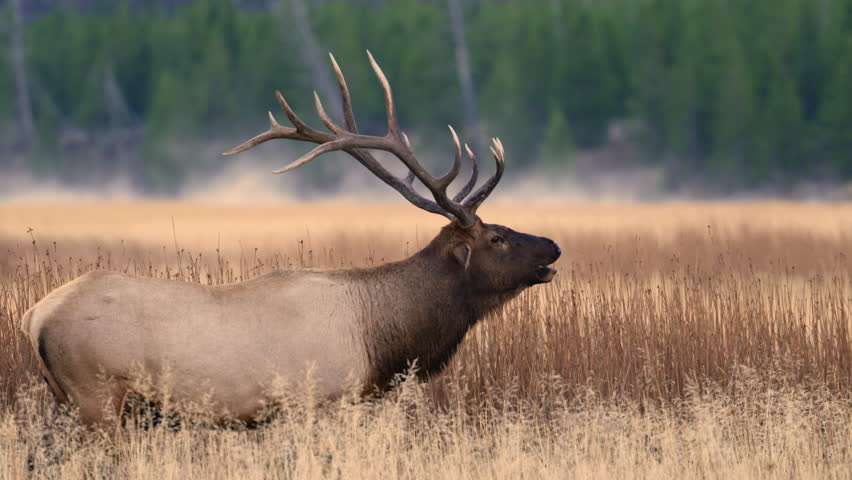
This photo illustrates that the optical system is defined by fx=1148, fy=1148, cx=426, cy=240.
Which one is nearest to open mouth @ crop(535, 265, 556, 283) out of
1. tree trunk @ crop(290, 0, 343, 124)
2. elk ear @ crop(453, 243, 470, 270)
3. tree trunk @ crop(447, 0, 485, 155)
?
elk ear @ crop(453, 243, 470, 270)

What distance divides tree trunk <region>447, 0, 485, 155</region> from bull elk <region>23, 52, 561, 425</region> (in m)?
33.5

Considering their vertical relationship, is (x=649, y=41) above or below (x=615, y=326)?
above

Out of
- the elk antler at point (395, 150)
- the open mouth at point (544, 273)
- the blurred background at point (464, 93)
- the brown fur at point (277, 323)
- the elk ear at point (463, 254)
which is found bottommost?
the brown fur at point (277, 323)

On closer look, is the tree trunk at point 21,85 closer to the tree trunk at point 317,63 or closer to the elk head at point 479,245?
the tree trunk at point 317,63

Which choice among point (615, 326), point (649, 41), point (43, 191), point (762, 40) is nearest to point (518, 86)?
point (649, 41)

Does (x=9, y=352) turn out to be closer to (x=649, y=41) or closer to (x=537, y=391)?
(x=537, y=391)

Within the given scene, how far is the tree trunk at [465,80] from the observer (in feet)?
133

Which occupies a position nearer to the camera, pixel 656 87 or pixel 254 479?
pixel 254 479

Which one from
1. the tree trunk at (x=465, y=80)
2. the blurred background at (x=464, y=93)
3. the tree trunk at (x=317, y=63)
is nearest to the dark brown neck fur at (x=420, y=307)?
the blurred background at (x=464, y=93)

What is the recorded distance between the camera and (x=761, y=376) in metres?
7.48

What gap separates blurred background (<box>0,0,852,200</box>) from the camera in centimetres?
3528

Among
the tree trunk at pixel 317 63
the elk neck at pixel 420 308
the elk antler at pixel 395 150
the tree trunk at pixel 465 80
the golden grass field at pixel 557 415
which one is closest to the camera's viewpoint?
the golden grass field at pixel 557 415

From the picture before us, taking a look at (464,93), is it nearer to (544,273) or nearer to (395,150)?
(395,150)

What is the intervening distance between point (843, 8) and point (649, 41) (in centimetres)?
631
